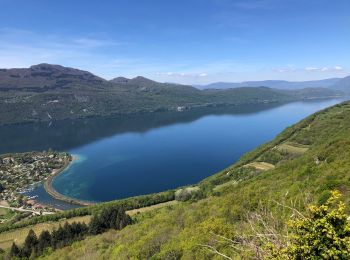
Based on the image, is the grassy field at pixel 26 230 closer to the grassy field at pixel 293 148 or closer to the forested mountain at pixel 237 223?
the forested mountain at pixel 237 223

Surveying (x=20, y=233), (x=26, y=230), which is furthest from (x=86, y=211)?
(x=20, y=233)

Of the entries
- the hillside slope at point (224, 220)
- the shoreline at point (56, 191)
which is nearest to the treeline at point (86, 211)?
the shoreline at point (56, 191)

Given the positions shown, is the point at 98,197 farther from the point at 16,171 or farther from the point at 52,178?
the point at 16,171

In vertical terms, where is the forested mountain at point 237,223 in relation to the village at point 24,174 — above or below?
above

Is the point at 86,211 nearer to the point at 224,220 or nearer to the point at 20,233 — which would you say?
the point at 20,233

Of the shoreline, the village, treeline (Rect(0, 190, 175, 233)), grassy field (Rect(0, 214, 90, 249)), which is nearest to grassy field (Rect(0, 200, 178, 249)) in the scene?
grassy field (Rect(0, 214, 90, 249))

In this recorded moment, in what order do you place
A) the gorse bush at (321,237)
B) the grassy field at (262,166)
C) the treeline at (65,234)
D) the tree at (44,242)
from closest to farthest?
the gorse bush at (321,237)
the treeline at (65,234)
the tree at (44,242)
the grassy field at (262,166)

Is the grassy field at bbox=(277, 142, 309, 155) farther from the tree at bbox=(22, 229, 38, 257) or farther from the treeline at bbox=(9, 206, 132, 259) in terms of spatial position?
the tree at bbox=(22, 229, 38, 257)

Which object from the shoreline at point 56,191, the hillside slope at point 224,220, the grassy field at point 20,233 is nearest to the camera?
the hillside slope at point 224,220
